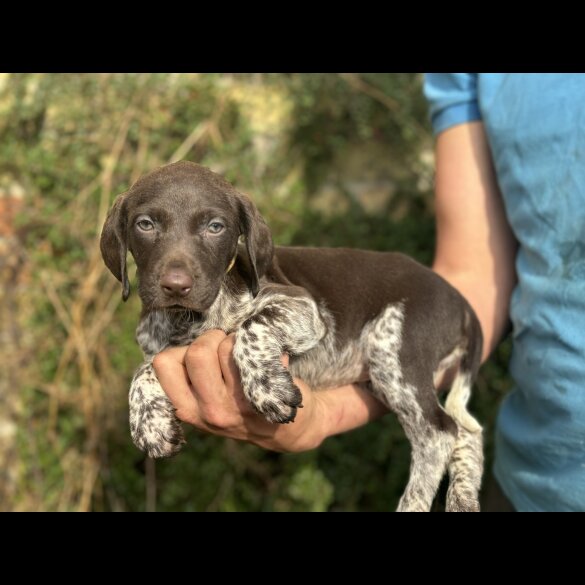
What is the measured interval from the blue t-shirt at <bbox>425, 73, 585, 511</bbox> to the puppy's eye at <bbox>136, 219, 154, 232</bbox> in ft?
5.32

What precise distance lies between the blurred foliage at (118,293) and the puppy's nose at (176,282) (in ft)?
11.5

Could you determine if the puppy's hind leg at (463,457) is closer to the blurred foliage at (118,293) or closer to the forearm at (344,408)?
the forearm at (344,408)

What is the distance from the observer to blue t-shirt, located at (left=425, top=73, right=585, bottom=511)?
2.90 meters

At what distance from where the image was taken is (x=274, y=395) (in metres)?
2.59

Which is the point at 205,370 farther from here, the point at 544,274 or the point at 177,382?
the point at 544,274

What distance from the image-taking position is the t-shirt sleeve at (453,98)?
3.60 metres

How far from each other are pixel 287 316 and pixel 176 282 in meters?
0.54

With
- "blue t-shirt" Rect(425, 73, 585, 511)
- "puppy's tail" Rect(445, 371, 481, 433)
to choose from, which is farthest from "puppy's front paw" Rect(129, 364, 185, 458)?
"blue t-shirt" Rect(425, 73, 585, 511)

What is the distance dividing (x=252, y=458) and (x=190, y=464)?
21.3 inches

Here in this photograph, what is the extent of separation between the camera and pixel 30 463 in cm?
624
